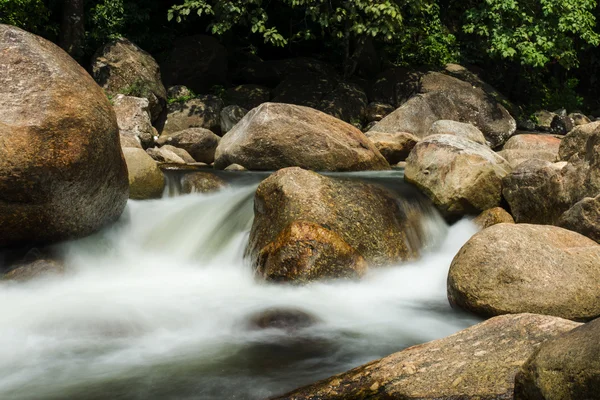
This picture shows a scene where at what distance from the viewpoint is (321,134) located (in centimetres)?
1134

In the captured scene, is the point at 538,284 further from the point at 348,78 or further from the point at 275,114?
the point at 348,78

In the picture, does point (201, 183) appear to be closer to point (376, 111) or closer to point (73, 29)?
point (376, 111)

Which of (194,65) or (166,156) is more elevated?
(194,65)

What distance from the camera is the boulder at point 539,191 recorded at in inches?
311

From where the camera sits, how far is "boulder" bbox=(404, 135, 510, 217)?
8.82m

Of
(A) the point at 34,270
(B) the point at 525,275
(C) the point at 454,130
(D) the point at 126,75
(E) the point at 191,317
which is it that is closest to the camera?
(B) the point at 525,275

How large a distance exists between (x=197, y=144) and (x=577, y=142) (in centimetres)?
870

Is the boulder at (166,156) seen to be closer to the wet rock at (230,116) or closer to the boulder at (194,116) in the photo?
the wet rock at (230,116)

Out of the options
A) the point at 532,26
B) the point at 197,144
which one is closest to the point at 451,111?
the point at 532,26

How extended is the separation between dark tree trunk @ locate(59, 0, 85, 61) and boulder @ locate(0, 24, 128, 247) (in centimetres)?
1160

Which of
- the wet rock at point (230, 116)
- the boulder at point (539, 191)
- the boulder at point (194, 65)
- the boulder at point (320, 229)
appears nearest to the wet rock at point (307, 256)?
the boulder at point (320, 229)

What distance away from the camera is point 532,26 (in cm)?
1858

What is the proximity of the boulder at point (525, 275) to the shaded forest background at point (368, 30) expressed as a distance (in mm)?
11640

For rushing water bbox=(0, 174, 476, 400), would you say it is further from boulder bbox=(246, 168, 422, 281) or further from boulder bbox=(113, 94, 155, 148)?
boulder bbox=(113, 94, 155, 148)
